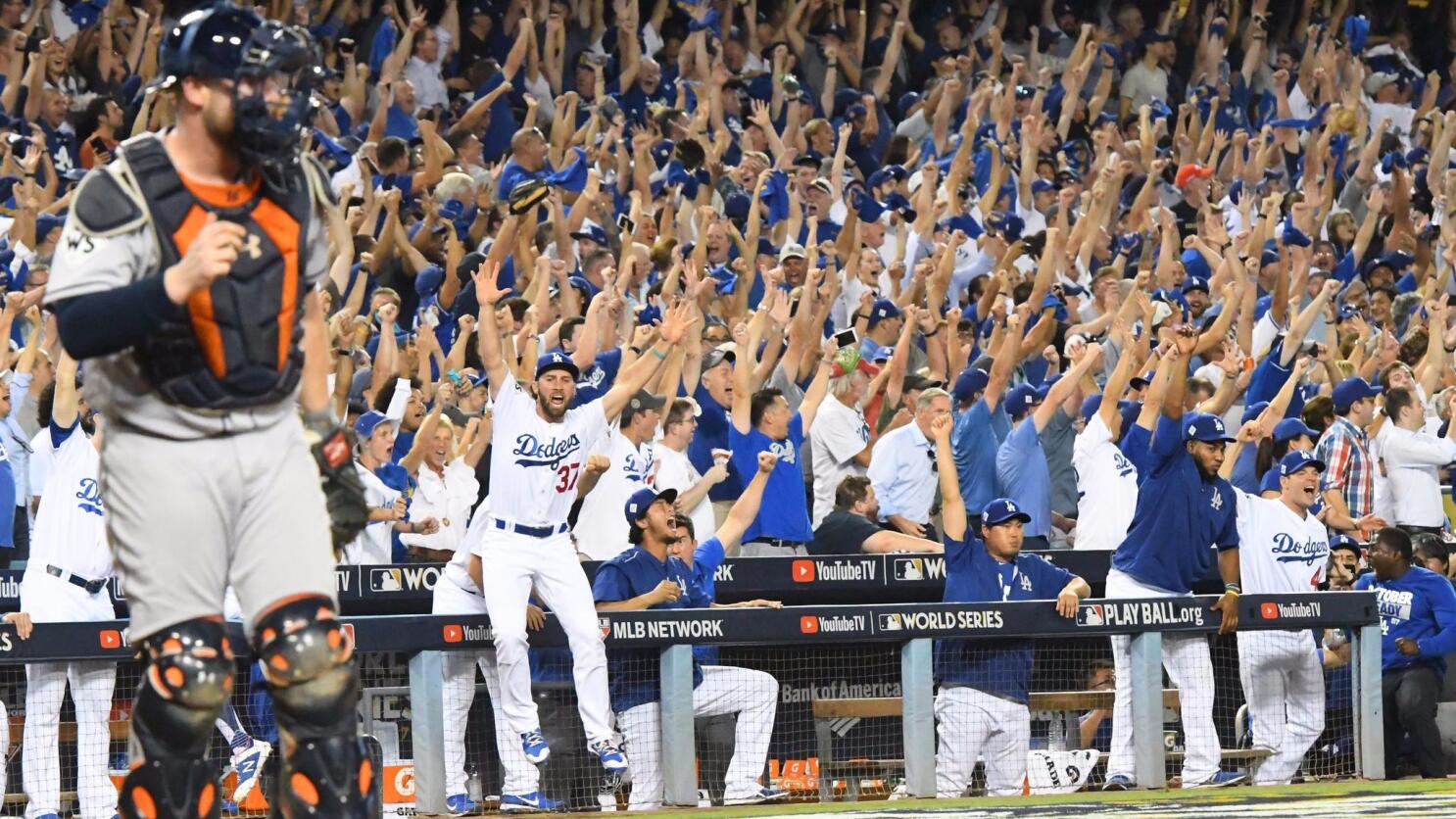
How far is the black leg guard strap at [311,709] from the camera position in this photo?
4.47 meters

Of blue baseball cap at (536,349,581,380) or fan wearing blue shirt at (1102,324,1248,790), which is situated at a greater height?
blue baseball cap at (536,349,581,380)

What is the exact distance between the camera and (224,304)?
445cm

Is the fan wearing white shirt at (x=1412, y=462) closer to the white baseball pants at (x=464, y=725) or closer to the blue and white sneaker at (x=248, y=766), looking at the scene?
the white baseball pants at (x=464, y=725)

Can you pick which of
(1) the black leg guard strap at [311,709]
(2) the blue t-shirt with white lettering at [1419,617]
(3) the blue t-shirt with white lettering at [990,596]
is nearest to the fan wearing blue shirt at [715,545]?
(3) the blue t-shirt with white lettering at [990,596]

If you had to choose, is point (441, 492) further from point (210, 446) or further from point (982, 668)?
point (210, 446)

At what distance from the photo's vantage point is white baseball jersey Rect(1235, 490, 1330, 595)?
434 inches

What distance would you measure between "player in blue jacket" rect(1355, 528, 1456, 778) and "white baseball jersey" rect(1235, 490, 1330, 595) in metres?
0.32

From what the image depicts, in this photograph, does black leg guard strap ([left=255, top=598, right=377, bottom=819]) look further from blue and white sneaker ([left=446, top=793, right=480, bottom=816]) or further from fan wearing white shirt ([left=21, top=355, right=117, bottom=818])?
blue and white sneaker ([left=446, top=793, right=480, bottom=816])

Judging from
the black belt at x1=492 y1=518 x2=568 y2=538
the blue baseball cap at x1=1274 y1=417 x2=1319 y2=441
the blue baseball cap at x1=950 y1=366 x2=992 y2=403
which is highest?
the blue baseball cap at x1=950 y1=366 x2=992 y2=403

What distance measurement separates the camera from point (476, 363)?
44.5 feet

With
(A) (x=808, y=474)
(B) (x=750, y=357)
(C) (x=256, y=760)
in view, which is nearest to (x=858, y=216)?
(A) (x=808, y=474)

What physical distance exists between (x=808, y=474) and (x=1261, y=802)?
17.9ft

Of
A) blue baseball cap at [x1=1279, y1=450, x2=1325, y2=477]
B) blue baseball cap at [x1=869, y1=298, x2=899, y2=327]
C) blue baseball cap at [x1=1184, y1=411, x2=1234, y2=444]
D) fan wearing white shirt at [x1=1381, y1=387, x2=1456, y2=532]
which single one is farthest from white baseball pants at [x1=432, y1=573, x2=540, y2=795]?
fan wearing white shirt at [x1=1381, y1=387, x2=1456, y2=532]

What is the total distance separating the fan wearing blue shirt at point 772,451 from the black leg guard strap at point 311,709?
23.6 feet
